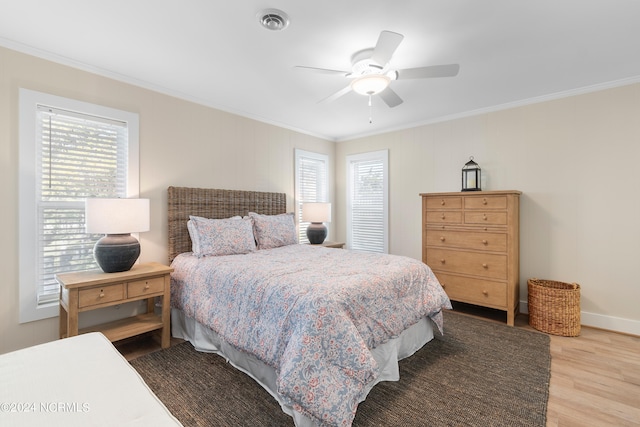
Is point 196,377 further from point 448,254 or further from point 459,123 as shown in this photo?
point 459,123

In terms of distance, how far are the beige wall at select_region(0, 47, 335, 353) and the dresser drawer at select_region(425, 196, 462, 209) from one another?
2048mm

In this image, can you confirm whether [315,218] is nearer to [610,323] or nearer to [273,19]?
[273,19]

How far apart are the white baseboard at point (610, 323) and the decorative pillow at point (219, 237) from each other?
3.70 meters

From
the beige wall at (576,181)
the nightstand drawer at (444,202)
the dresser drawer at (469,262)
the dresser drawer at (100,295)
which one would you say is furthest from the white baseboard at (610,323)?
the dresser drawer at (100,295)

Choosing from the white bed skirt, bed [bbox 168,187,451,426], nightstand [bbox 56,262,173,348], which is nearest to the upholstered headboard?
→ bed [bbox 168,187,451,426]

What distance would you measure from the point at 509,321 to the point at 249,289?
2.86 metres

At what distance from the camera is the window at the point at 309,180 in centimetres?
473

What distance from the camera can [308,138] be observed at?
16.1 ft

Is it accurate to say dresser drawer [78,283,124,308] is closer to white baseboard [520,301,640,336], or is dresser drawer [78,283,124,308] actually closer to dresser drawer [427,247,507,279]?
dresser drawer [427,247,507,279]

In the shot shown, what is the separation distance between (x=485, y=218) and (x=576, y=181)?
104 centimetres

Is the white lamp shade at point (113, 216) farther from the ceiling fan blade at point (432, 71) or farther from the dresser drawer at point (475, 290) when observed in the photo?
the dresser drawer at point (475, 290)

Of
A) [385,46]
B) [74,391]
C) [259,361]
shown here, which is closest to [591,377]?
[259,361]

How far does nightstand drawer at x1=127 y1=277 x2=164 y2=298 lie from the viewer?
246 centimetres

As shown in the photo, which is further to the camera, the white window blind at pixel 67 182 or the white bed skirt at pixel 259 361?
the white window blind at pixel 67 182
